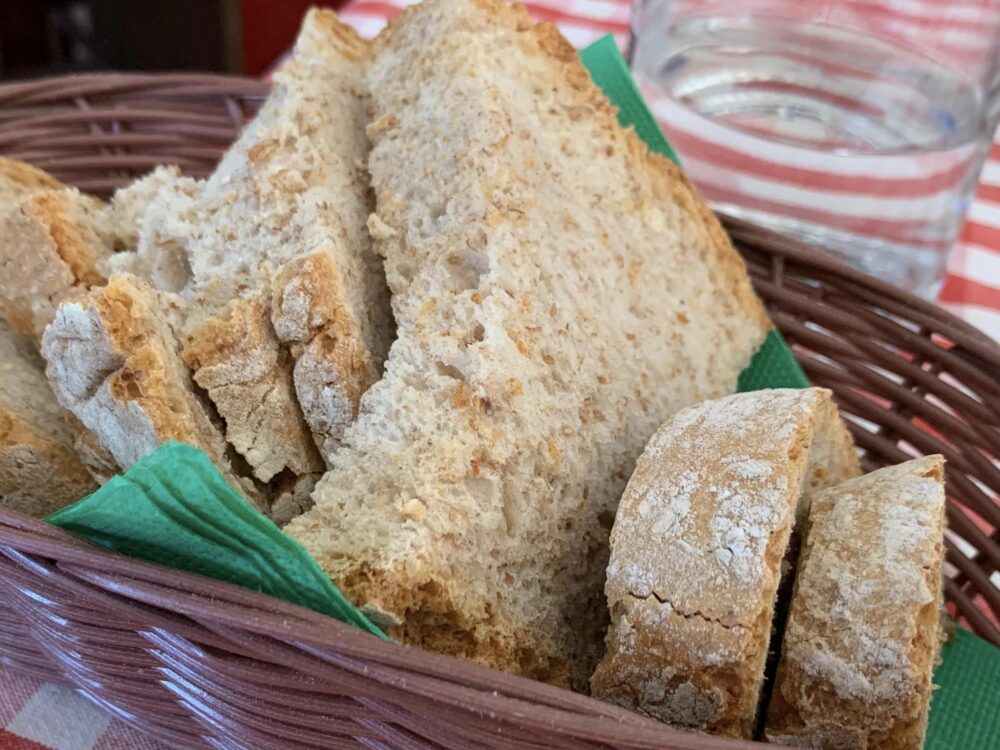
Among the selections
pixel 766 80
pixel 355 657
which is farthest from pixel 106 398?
pixel 766 80

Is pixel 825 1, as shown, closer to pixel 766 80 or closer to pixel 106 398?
pixel 766 80

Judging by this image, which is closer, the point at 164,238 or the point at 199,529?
the point at 199,529

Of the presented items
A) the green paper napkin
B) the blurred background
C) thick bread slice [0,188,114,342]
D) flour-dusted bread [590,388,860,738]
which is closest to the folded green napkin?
the green paper napkin

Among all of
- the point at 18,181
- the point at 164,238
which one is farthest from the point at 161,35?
the point at 164,238

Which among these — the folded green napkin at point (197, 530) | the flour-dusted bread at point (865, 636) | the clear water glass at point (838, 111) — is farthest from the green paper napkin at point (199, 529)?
the clear water glass at point (838, 111)

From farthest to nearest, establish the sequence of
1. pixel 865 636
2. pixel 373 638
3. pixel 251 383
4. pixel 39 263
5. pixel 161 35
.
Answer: pixel 161 35, pixel 39 263, pixel 251 383, pixel 865 636, pixel 373 638

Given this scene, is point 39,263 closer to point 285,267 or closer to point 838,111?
Answer: point 285,267
